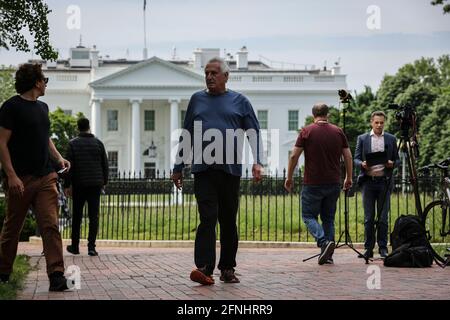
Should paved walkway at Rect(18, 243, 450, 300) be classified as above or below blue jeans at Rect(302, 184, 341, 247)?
below

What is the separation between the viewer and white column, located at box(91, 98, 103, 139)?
229 ft

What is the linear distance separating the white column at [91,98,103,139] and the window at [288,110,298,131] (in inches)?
625

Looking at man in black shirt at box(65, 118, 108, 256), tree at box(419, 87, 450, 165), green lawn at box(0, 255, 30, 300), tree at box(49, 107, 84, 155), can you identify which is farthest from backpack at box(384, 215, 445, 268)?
tree at box(49, 107, 84, 155)

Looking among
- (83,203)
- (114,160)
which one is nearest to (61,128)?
(114,160)

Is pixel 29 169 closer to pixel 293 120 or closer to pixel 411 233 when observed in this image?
pixel 411 233

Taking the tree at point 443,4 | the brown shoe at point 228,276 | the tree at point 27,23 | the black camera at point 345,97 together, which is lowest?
the brown shoe at point 228,276

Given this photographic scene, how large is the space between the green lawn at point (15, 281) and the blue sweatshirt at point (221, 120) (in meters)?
1.62

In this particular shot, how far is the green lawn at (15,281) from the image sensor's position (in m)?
6.29

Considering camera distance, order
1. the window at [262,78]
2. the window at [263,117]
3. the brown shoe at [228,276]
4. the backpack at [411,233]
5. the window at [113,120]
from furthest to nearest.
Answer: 1. the window at [262,78]
2. the window at [113,120]
3. the window at [263,117]
4. the backpack at [411,233]
5. the brown shoe at [228,276]

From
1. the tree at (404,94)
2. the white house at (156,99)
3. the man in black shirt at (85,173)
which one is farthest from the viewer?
the white house at (156,99)

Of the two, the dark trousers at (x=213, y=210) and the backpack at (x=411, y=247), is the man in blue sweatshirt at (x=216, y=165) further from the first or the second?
the backpack at (x=411, y=247)

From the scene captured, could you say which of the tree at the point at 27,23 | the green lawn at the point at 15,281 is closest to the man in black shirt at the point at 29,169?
the green lawn at the point at 15,281

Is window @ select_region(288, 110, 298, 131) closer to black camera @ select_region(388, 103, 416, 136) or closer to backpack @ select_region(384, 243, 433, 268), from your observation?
black camera @ select_region(388, 103, 416, 136)
